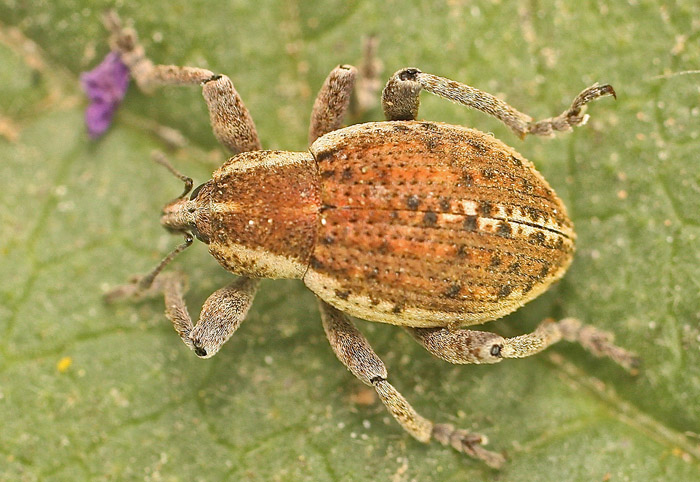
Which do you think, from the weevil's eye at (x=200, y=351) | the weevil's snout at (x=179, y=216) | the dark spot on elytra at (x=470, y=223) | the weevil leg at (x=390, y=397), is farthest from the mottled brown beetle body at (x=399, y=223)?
the weevil's eye at (x=200, y=351)

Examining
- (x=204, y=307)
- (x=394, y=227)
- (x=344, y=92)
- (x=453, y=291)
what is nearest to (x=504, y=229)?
(x=453, y=291)

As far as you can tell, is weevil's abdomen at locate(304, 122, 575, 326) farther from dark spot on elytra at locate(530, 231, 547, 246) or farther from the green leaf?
the green leaf

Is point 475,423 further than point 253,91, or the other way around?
point 253,91

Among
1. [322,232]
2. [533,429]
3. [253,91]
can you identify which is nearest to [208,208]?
[322,232]

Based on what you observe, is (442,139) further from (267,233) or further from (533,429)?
(533,429)

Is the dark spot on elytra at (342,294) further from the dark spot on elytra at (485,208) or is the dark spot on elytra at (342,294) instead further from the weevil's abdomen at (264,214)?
the dark spot on elytra at (485,208)
